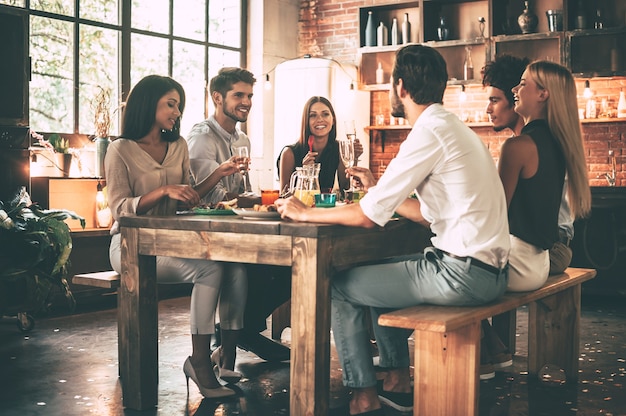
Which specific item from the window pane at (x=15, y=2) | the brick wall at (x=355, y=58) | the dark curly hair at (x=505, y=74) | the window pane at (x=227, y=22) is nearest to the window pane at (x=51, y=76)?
the window pane at (x=15, y=2)

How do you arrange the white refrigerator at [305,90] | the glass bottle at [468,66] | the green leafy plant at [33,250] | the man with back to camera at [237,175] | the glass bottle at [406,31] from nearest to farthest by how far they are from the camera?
the man with back to camera at [237,175]
the green leafy plant at [33,250]
the glass bottle at [468,66]
the white refrigerator at [305,90]
the glass bottle at [406,31]

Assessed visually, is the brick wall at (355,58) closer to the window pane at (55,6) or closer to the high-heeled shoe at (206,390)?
the window pane at (55,6)

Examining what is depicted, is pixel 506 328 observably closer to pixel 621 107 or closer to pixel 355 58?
pixel 621 107

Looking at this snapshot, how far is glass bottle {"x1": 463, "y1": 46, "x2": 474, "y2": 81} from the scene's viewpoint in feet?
25.1

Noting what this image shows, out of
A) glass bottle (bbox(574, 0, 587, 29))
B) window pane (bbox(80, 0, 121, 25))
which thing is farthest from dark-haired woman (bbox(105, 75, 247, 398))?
glass bottle (bbox(574, 0, 587, 29))

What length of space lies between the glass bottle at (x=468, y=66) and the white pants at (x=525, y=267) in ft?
14.9

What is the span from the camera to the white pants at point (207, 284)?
3.37 meters

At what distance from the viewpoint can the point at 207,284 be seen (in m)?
3.38

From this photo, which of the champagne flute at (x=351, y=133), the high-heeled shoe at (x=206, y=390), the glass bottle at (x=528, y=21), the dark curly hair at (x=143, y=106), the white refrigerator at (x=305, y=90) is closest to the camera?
the high-heeled shoe at (x=206, y=390)

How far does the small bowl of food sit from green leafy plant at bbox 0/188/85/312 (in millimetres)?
2158

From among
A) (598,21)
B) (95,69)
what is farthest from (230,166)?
(598,21)

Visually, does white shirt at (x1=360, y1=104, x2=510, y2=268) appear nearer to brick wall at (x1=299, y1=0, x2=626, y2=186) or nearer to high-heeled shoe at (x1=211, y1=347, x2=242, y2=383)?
high-heeled shoe at (x1=211, y1=347, x2=242, y2=383)

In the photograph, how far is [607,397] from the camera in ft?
11.6

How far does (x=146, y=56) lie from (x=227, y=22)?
1.24 metres
